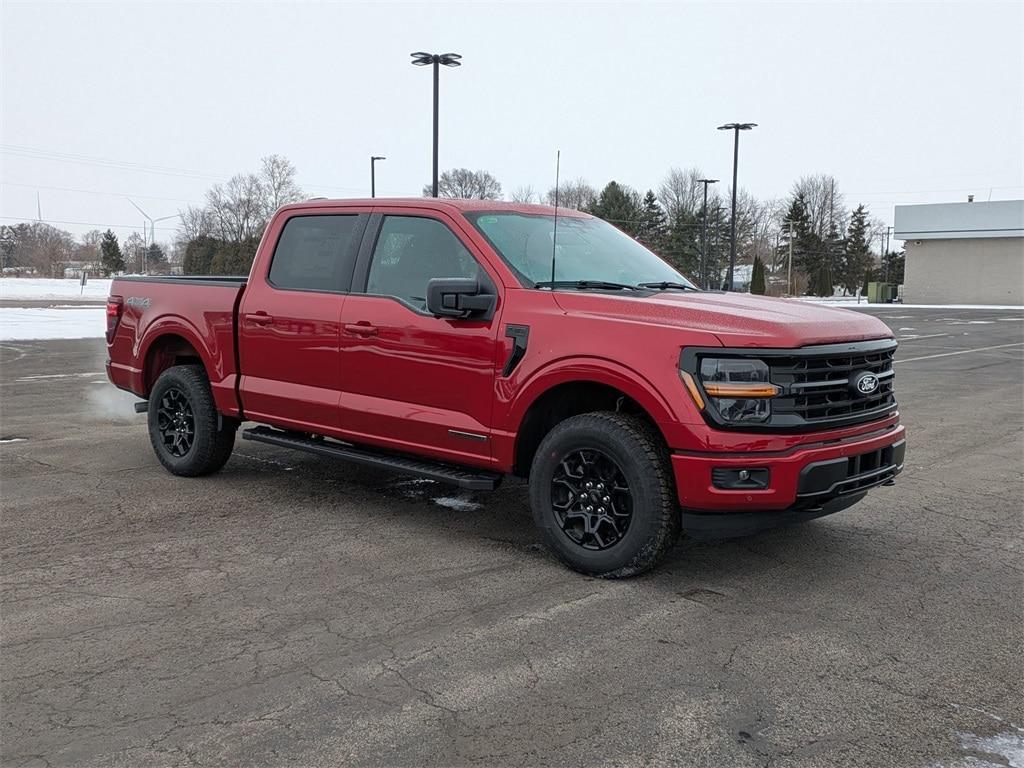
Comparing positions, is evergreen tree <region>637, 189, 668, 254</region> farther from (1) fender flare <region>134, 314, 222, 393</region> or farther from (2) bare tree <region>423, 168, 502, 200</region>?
(1) fender flare <region>134, 314, 222, 393</region>

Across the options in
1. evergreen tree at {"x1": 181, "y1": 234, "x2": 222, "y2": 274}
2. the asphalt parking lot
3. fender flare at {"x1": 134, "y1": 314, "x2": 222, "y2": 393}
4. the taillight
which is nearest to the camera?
the asphalt parking lot

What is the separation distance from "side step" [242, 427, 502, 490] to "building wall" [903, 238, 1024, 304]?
184ft

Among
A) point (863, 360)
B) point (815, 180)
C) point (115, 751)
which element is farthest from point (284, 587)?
point (815, 180)

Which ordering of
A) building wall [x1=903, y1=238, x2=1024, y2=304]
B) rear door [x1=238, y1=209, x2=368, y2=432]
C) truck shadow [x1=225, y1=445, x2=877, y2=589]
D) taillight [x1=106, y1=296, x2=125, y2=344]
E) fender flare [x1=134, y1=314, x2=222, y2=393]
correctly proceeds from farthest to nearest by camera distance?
building wall [x1=903, y1=238, x2=1024, y2=304], taillight [x1=106, y1=296, x2=125, y2=344], fender flare [x1=134, y1=314, x2=222, y2=393], rear door [x1=238, y1=209, x2=368, y2=432], truck shadow [x1=225, y1=445, x2=877, y2=589]

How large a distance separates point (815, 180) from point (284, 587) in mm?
108014

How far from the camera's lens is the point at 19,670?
3707mm

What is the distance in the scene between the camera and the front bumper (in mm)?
4402

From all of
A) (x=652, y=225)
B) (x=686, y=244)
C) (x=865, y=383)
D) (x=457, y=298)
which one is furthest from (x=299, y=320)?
(x=652, y=225)

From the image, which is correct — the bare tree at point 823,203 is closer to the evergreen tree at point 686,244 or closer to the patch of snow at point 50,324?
the evergreen tree at point 686,244

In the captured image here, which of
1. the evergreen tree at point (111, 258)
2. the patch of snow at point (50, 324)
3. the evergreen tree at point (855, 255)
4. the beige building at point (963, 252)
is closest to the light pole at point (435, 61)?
the patch of snow at point (50, 324)

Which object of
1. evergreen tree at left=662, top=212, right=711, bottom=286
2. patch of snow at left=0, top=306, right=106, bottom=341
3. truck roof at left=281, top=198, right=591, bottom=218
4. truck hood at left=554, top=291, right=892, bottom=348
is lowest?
patch of snow at left=0, top=306, right=106, bottom=341

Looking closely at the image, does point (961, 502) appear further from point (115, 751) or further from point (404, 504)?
point (115, 751)

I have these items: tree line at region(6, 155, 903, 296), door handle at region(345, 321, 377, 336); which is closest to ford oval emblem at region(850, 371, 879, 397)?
door handle at region(345, 321, 377, 336)

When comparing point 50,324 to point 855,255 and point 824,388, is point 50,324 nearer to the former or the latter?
point 824,388
